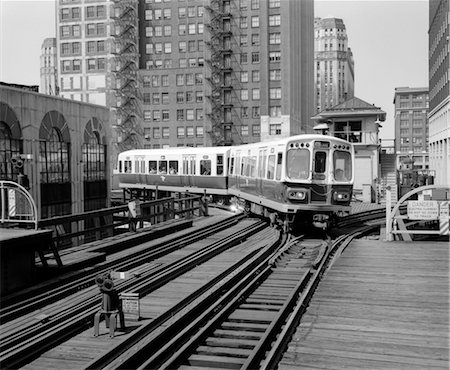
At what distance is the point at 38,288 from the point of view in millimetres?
10281

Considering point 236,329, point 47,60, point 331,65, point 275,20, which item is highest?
point 47,60

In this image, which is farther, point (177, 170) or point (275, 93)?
point (275, 93)

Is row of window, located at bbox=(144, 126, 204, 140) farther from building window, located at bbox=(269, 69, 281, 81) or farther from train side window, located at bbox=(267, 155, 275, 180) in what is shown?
train side window, located at bbox=(267, 155, 275, 180)

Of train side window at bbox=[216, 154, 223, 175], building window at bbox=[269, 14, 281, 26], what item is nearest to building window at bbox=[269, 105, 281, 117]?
building window at bbox=[269, 14, 281, 26]

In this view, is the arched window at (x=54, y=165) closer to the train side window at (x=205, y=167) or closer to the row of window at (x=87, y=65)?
the train side window at (x=205, y=167)

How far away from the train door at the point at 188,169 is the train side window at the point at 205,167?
1.18 metres

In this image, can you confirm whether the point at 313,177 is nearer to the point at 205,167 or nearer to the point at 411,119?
the point at 205,167

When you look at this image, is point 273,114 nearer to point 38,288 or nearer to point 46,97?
point 46,97

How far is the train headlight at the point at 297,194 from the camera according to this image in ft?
56.2

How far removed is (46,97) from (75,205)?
6.37 meters

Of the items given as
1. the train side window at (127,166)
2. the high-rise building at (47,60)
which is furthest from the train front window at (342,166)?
the high-rise building at (47,60)

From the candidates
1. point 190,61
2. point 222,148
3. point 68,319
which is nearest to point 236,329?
point 68,319

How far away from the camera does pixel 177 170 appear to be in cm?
3512

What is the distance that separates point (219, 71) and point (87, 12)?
21.9 meters
